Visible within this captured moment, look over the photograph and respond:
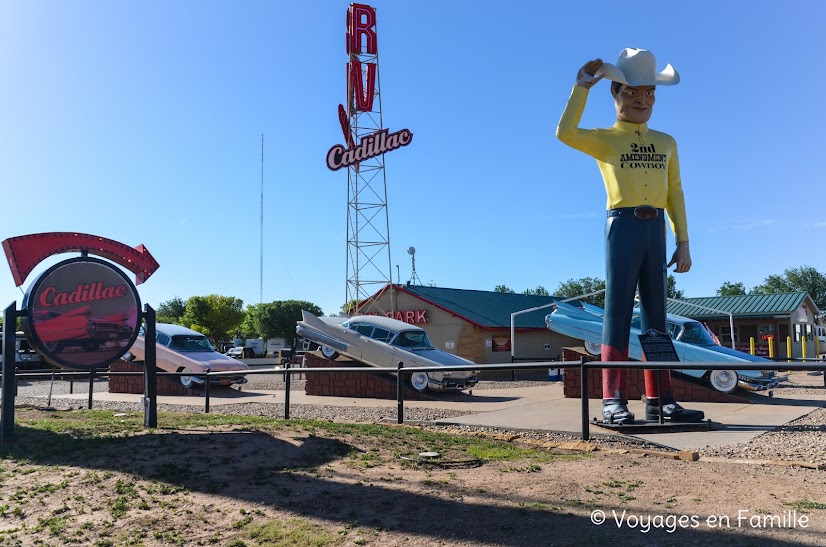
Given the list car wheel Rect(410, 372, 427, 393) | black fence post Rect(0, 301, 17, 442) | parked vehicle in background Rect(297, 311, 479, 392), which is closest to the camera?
black fence post Rect(0, 301, 17, 442)

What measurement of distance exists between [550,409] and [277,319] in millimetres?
50859

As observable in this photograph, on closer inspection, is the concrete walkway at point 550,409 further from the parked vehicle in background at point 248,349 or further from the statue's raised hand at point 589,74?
→ the parked vehicle in background at point 248,349

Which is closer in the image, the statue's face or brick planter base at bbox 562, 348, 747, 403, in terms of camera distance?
the statue's face

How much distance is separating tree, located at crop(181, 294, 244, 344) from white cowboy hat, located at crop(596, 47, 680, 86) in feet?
163

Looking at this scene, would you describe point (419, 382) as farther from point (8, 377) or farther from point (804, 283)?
point (804, 283)

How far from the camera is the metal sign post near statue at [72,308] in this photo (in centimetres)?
818

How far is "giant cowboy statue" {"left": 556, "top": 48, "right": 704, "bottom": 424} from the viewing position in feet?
29.0

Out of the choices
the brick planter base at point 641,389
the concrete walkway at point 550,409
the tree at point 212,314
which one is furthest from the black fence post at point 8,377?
the tree at point 212,314

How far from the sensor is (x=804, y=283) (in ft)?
228

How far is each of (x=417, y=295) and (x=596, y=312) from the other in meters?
13.0

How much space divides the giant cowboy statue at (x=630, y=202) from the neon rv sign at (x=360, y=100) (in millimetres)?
23665

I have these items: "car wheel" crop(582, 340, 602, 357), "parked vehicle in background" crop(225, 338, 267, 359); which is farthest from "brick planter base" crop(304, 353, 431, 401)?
"parked vehicle in background" crop(225, 338, 267, 359)

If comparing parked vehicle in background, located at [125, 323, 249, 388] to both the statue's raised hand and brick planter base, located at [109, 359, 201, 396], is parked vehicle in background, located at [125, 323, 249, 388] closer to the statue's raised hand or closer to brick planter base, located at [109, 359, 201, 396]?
brick planter base, located at [109, 359, 201, 396]

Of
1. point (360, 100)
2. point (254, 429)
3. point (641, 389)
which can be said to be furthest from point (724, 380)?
point (360, 100)
